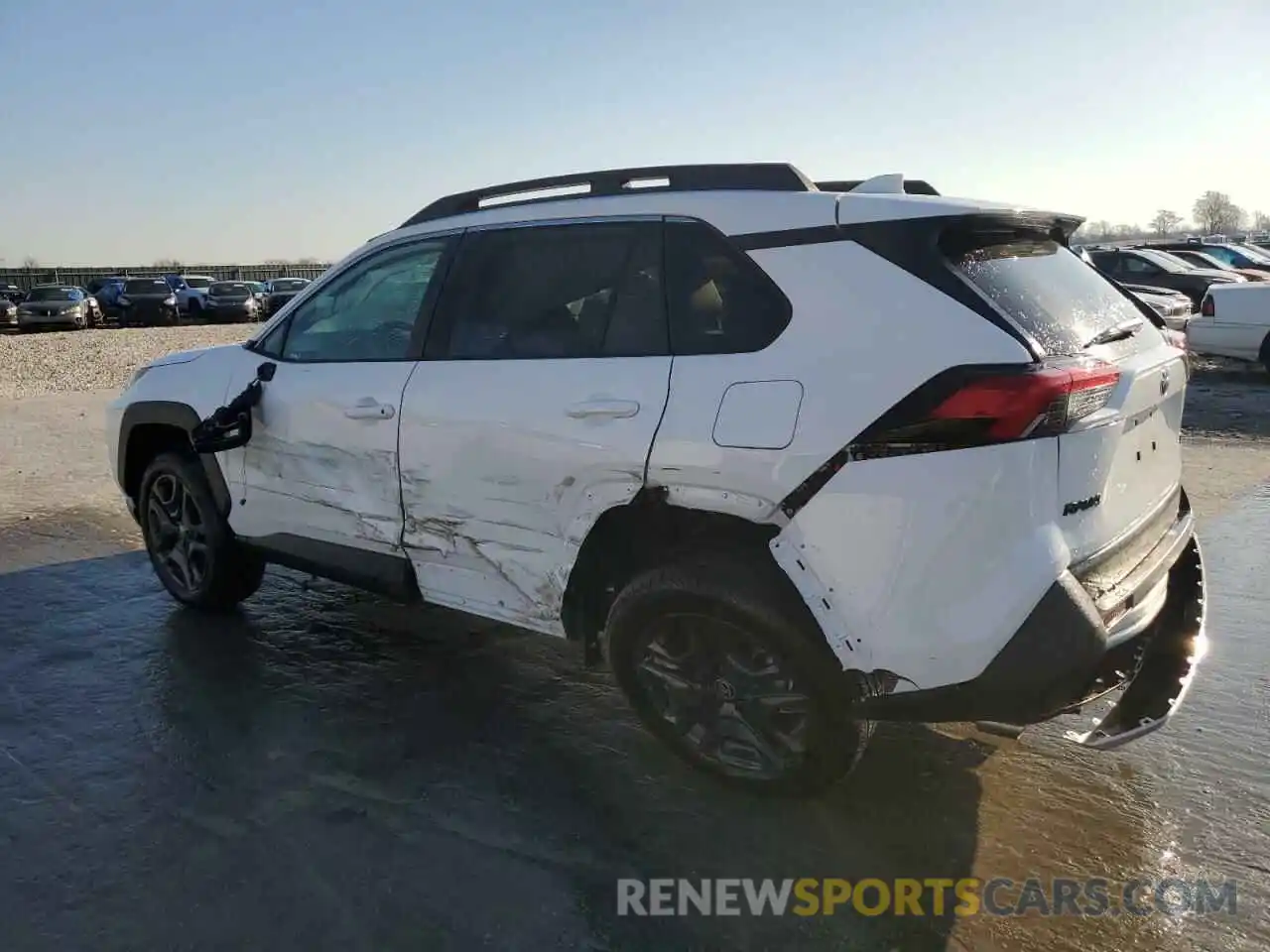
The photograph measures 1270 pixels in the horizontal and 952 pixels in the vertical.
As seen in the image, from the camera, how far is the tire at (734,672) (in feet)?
9.43

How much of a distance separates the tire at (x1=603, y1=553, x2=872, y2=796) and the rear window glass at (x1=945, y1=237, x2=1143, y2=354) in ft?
3.28

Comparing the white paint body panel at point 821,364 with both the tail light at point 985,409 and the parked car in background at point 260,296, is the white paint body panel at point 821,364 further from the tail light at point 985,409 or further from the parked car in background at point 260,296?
the parked car in background at point 260,296

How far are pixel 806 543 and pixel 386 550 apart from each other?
6.16 ft

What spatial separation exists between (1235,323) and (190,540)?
42.2 feet

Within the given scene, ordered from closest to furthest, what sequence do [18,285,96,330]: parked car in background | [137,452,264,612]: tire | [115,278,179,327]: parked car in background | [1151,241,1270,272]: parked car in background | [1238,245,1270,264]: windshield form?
1. [137,452,264,612]: tire
2. [1151,241,1270,272]: parked car in background
3. [1238,245,1270,264]: windshield
4. [18,285,96,330]: parked car in background
5. [115,278,179,327]: parked car in background

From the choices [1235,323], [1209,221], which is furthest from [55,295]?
[1209,221]

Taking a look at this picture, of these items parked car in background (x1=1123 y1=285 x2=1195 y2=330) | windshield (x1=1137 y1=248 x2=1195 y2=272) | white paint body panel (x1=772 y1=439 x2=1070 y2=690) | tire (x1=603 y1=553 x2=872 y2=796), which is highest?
windshield (x1=1137 y1=248 x2=1195 y2=272)

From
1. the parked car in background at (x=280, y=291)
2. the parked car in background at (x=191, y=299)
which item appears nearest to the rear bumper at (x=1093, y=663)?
the parked car in background at (x=280, y=291)

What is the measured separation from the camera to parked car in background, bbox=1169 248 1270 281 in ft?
61.8

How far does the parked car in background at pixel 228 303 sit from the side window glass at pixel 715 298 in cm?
3011

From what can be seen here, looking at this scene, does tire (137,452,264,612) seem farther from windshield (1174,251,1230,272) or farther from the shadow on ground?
windshield (1174,251,1230,272)

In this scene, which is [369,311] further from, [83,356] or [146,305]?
[146,305]

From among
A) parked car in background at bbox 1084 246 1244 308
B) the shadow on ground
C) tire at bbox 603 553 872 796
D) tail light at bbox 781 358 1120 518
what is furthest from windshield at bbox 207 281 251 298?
tail light at bbox 781 358 1120 518

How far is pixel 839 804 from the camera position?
3150mm
